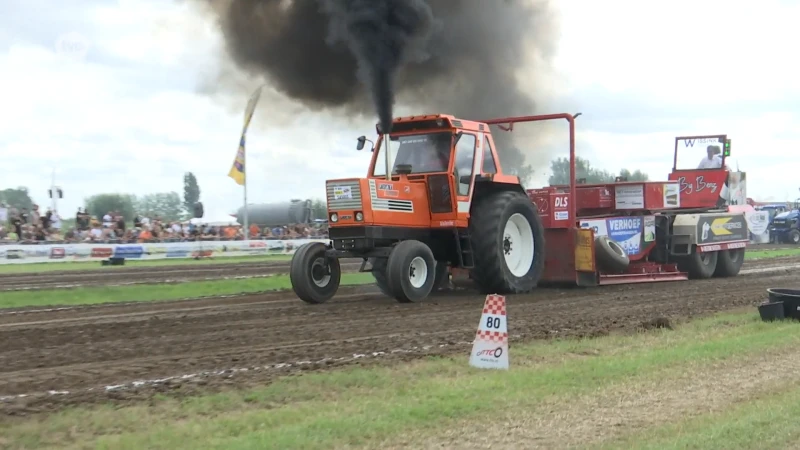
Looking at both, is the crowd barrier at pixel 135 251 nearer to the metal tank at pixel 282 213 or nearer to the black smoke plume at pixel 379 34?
the black smoke plume at pixel 379 34

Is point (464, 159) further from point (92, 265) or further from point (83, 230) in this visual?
point (83, 230)

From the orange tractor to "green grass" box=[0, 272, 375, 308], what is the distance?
3.54m

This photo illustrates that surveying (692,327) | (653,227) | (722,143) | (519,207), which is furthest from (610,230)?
(692,327)

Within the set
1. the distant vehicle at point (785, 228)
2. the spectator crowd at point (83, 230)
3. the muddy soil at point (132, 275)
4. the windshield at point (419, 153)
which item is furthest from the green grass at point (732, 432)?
the distant vehicle at point (785, 228)

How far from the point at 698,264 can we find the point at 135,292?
1105cm

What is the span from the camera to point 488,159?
44.7ft

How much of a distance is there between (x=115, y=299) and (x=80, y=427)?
31.9 feet

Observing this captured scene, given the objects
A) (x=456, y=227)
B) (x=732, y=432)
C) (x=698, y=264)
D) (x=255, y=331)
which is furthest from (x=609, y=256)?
(x=732, y=432)

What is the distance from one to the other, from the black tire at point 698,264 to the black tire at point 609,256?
254cm

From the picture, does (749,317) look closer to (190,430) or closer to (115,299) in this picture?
(190,430)

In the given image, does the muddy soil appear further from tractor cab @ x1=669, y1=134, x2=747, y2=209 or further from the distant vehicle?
the distant vehicle

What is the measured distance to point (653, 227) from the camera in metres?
17.2

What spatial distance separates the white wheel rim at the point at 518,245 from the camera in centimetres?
1392

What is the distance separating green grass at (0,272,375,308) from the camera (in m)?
14.5
